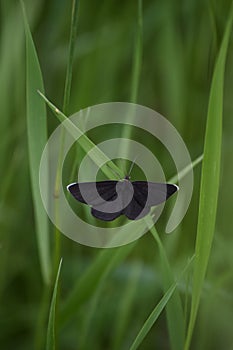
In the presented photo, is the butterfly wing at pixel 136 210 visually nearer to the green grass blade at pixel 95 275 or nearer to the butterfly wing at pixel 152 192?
the butterfly wing at pixel 152 192

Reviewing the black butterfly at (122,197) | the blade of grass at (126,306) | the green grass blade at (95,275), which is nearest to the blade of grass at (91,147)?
the black butterfly at (122,197)

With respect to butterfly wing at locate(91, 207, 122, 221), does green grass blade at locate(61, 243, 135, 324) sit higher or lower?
lower

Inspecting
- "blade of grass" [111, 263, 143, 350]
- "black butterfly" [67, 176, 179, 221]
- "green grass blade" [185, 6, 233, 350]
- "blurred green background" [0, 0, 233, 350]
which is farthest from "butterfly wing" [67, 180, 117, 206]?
"blade of grass" [111, 263, 143, 350]

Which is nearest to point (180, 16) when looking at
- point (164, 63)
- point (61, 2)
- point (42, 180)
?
point (164, 63)

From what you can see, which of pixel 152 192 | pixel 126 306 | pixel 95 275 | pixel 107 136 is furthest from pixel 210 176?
pixel 107 136

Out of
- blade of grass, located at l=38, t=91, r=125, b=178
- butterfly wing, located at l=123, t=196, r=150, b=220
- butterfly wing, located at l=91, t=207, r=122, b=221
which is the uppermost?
blade of grass, located at l=38, t=91, r=125, b=178

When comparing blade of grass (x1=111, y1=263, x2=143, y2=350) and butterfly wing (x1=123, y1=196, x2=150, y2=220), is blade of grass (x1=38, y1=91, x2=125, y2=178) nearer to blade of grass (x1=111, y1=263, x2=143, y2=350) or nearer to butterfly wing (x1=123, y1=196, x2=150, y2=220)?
butterfly wing (x1=123, y1=196, x2=150, y2=220)

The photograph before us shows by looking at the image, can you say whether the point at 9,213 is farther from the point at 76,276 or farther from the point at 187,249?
the point at 187,249
